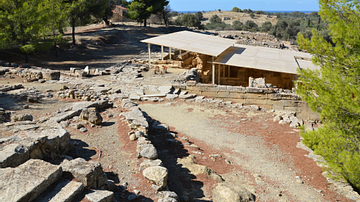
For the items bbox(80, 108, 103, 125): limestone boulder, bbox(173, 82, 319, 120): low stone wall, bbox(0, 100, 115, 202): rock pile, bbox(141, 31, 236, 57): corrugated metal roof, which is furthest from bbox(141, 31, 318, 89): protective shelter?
bbox(0, 100, 115, 202): rock pile

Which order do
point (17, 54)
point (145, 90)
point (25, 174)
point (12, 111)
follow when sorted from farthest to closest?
point (17, 54) < point (145, 90) < point (12, 111) < point (25, 174)

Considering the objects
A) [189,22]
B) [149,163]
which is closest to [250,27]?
[189,22]

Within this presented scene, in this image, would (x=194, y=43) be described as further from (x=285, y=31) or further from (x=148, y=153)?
(x=285, y=31)

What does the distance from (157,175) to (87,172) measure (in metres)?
1.58

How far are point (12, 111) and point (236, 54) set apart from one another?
14.6 m

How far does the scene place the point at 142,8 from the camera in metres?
40.4

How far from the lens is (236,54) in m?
19.7

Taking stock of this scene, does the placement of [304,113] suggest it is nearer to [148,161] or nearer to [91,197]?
[148,161]

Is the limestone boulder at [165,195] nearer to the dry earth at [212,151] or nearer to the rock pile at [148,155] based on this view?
the rock pile at [148,155]

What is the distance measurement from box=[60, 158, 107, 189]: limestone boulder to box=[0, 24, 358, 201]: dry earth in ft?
1.96

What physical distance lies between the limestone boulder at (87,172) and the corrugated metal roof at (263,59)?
13458 mm

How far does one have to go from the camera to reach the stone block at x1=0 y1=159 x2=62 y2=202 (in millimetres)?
4172

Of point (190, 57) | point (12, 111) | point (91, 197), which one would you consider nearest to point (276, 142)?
point (91, 197)

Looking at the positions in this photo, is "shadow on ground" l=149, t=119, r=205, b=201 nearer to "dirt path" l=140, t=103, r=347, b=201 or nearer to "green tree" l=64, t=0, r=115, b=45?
"dirt path" l=140, t=103, r=347, b=201
